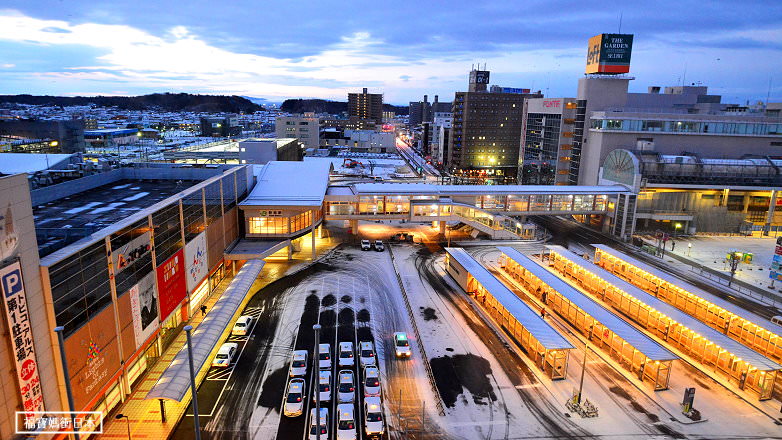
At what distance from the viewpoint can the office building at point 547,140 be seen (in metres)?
77.1

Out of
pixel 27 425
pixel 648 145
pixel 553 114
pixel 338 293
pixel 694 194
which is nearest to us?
pixel 27 425

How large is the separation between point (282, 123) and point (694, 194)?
11343cm

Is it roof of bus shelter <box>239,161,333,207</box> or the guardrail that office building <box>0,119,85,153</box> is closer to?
roof of bus shelter <box>239,161,333,207</box>

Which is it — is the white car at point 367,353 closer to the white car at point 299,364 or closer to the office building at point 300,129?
the white car at point 299,364

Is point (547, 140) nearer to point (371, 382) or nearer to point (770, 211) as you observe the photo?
point (770, 211)

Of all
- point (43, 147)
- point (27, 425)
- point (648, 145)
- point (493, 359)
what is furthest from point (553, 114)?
point (43, 147)

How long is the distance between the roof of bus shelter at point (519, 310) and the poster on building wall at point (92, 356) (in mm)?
21553

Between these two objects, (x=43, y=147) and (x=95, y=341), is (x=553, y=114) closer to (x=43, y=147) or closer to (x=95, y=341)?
(x=95, y=341)

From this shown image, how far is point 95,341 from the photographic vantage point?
1898cm

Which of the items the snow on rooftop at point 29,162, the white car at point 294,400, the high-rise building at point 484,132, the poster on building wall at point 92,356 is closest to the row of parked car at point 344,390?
the white car at point 294,400

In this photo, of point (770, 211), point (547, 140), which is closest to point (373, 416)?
point (770, 211)

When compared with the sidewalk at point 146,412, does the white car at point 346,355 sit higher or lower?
higher

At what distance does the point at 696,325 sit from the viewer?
27.3m

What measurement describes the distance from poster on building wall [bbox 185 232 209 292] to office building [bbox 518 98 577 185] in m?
63.0
